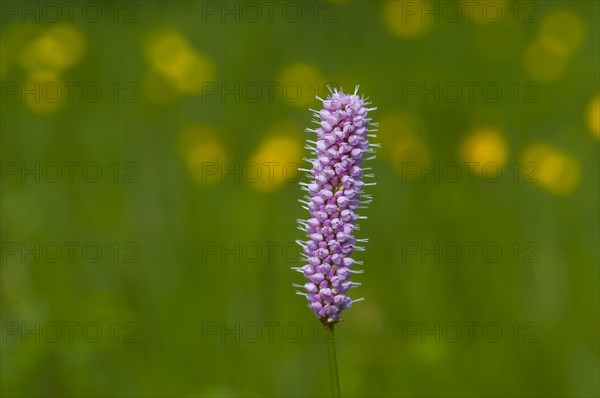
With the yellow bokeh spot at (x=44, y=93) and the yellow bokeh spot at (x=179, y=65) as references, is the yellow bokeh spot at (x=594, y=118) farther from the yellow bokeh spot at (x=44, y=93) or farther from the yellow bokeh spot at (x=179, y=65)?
the yellow bokeh spot at (x=44, y=93)

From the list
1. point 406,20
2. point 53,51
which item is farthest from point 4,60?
point 406,20

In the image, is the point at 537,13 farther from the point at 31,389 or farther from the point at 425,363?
the point at 31,389

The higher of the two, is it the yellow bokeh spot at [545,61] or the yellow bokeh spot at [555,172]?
the yellow bokeh spot at [545,61]

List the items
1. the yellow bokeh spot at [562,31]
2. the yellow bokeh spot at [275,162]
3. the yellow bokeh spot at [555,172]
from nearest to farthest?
1. the yellow bokeh spot at [555,172]
2. the yellow bokeh spot at [275,162]
3. the yellow bokeh spot at [562,31]

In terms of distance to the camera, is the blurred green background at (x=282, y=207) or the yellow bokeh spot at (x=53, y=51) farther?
the yellow bokeh spot at (x=53, y=51)

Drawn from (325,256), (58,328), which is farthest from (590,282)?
(325,256)

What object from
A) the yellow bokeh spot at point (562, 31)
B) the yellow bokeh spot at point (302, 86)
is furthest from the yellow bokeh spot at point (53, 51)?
the yellow bokeh spot at point (562, 31)

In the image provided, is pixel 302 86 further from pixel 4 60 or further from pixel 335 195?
pixel 335 195
